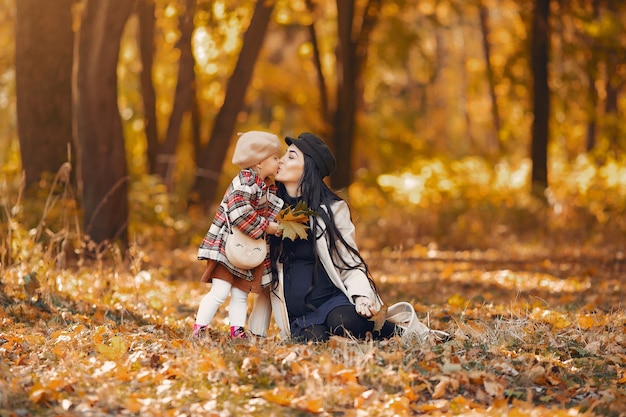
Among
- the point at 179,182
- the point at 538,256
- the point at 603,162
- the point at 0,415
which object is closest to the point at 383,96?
the point at 603,162

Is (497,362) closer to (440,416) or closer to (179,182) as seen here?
(440,416)

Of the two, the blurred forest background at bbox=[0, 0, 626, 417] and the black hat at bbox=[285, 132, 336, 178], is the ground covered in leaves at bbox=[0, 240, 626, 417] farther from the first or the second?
the black hat at bbox=[285, 132, 336, 178]

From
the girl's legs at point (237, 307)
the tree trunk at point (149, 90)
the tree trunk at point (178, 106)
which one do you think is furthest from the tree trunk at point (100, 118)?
the tree trunk at point (149, 90)

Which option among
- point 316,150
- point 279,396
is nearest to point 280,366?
point 279,396

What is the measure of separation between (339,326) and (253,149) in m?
1.17

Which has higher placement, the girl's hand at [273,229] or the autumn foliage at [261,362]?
the girl's hand at [273,229]

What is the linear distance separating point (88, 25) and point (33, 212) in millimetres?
2150

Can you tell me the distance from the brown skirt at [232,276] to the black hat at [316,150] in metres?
0.73

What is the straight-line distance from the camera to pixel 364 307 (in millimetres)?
5812

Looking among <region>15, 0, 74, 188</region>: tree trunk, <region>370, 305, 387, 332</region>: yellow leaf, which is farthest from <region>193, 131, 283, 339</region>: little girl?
<region>15, 0, 74, 188</region>: tree trunk

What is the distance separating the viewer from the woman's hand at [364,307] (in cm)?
580

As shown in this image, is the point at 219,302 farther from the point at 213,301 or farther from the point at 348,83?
the point at 348,83

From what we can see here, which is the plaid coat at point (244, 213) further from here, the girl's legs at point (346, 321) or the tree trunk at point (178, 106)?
the tree trunk at point (178, 106)

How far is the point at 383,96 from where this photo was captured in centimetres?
3120
